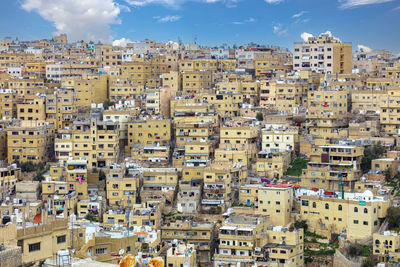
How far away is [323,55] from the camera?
40.6 m

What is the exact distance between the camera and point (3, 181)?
28516 mm

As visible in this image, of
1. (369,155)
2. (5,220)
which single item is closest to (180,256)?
(5,220)

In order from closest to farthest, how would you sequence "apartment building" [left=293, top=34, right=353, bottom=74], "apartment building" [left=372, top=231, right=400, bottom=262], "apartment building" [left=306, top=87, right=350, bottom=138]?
"apartment building" [left=372, top=231, right=400, bottom=262], "apartment building" [left=306, top=87, right=350, bottom=138], "apartment building" [left=293, top=34, right=353, bottom=74]

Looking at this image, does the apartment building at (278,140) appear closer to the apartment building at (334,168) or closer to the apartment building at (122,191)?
the apartment building at (334,168)

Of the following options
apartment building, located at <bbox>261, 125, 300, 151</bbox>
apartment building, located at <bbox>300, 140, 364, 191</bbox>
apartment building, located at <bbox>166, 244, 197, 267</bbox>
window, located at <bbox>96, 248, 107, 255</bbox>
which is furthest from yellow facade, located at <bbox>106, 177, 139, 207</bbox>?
window, located at <bbox>96, 248, 107, 255</bbox>

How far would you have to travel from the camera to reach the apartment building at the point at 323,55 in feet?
133

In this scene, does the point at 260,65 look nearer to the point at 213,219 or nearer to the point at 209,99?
the point at 209,99

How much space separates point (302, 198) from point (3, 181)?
1073cm

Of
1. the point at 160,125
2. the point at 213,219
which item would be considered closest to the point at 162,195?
the point at 213,219

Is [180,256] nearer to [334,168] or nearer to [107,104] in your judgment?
[334,168]

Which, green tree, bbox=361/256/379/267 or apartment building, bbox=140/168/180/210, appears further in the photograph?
apartment building, bbox=140/168/180/210

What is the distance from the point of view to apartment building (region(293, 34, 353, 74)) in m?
40.4

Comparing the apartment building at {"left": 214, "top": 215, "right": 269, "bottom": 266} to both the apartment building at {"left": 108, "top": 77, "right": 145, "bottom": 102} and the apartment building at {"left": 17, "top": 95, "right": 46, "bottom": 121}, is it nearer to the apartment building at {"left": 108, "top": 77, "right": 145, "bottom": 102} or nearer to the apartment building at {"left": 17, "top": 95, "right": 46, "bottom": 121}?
the apartment building at {"left": 17, "top": 95, "right": 46, "bottom": 121}

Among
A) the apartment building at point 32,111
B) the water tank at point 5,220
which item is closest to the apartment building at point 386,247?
the water tank at point 5,220
